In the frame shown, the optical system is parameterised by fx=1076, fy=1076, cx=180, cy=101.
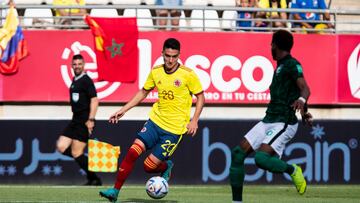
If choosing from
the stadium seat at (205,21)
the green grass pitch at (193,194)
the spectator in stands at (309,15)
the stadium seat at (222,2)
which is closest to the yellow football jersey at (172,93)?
the green grass pitch at (193,194)

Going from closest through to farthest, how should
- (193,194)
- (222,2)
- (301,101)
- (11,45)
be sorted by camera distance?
(301,101) → (193,194) → (11,45) → (222,2)

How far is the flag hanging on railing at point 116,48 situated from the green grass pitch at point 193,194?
120 inches

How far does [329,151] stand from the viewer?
19.7 m

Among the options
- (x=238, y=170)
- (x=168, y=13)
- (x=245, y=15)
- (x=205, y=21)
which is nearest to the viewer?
(x=238, y=170)

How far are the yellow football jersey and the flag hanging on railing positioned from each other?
657 centimetres

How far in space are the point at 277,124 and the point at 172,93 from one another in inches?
82.5

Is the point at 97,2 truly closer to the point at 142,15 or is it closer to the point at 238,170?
the point at 142,15

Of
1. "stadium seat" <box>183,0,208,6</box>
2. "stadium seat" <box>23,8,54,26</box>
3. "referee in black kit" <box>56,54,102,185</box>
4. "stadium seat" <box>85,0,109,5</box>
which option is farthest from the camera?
"stadium seat" <box>183,0,208,6</box>

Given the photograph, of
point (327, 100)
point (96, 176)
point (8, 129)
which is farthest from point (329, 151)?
point (8, 129)

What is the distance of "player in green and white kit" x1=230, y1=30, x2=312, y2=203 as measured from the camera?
489 inches

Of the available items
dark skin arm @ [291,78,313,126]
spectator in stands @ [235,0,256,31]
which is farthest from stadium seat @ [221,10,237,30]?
dark skin arm @ [291,78,313,126]

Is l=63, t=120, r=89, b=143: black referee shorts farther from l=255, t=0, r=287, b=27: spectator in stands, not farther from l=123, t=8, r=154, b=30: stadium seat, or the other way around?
l=255, t=0, r=287, b=27: spectator in stands

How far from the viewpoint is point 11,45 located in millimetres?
20344

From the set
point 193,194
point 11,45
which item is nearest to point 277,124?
point 193,194
